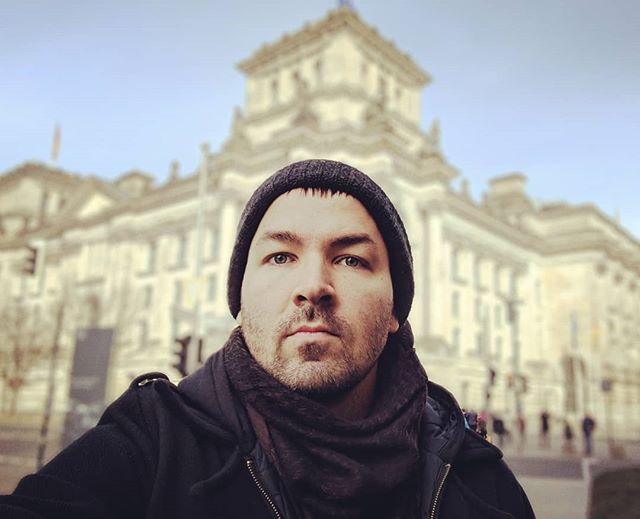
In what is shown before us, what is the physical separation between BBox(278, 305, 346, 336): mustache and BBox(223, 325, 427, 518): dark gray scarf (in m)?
0.15

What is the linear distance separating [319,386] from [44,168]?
81226mm

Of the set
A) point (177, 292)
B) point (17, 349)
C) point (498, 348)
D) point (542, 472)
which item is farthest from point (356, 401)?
point (498, 348)

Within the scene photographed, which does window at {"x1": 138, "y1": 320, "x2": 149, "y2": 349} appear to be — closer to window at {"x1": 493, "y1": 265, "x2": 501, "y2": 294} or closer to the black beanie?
window at {"x1": 493, "y1": 265, "x2": 501, "y2": 294}

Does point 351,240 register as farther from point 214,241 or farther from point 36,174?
point 36,174

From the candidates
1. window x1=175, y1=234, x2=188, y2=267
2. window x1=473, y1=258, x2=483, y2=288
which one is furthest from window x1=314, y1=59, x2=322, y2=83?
window x1=473, y1=258, x2=483, y2=288

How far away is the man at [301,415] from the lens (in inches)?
55.0

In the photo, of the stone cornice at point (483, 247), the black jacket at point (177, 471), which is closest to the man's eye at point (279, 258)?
the black jacket at point (177, 471)

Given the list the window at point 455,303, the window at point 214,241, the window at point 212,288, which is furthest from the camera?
the window at point 455,303

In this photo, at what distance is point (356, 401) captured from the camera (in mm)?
1777

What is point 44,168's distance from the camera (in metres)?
73.6

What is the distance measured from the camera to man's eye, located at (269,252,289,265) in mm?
Result: 1815

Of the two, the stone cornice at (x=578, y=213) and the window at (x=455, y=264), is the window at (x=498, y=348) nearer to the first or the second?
the window at (x=455, y=264)

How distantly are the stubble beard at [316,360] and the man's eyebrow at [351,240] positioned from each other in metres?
0.23

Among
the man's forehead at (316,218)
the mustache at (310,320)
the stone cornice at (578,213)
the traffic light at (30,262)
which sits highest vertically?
the stone cornice at (578,213)
